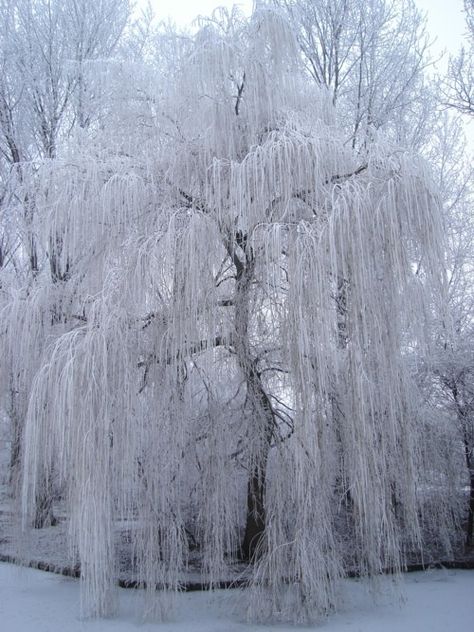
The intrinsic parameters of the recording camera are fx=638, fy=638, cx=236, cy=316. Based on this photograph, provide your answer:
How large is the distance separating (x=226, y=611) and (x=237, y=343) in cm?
206

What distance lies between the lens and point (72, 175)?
5414 mm

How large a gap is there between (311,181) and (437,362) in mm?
2983

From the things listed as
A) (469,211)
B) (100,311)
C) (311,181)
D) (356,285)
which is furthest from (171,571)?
(469,211)

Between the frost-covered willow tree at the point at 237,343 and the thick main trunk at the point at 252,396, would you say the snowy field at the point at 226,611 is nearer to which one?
the frost-covered willow tree at the point at 237,343

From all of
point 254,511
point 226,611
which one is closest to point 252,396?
point 254,511

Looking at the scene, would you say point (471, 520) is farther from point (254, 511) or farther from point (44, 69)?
point (44, 69)

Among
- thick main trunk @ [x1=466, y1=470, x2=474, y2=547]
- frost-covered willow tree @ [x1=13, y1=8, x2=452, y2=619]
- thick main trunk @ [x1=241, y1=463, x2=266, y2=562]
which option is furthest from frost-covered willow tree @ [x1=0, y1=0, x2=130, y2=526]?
thick main trunk @ [x1=466, y1=470, x2=474, y2=547]

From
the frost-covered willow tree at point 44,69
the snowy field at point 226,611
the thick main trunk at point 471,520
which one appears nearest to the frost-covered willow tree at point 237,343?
the snowy field at point 226,611

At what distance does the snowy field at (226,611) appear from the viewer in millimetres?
4523

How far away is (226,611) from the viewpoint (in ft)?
16.0

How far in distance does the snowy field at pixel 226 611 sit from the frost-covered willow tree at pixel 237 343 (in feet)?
0.80

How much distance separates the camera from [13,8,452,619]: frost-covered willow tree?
14.9ft

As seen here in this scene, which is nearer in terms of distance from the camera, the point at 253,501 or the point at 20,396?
the point at 253,501

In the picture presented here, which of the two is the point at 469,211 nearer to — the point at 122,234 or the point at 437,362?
the point at 437,362
